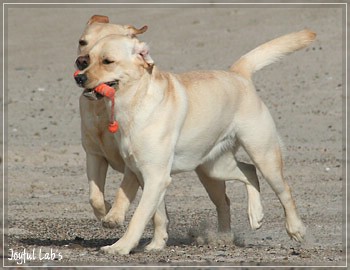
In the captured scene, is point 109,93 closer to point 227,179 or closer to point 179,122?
point 179,122

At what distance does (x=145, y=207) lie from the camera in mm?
7922

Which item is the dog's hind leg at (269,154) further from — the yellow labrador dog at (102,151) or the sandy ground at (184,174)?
the yellow labrador dog at (102,151)

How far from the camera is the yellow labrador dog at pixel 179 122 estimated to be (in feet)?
26.0

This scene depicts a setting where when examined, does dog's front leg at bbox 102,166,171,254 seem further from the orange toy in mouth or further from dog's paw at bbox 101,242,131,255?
the orange toy in mouth

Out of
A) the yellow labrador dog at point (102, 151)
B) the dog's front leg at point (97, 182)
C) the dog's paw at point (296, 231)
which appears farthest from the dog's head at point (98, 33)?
the dog's paw at point (296, 231)

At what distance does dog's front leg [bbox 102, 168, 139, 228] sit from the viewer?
8.12 meters

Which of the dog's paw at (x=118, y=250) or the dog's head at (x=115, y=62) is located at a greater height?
the dog's head at (x=115, y=62)

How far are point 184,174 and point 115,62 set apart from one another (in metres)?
4.37

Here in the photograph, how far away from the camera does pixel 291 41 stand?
9594 mm

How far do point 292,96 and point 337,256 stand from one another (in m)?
7.30

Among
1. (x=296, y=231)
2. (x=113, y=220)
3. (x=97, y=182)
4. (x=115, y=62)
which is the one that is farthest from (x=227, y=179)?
(x=115, y=62)

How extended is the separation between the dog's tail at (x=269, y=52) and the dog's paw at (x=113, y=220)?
187cm

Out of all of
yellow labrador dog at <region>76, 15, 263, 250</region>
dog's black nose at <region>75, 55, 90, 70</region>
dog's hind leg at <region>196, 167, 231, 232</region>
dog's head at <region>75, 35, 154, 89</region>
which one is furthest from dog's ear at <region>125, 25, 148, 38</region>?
dog's hind leg at <region>196, 167, 231, 232</region>

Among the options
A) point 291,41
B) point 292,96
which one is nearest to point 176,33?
point 292,96
